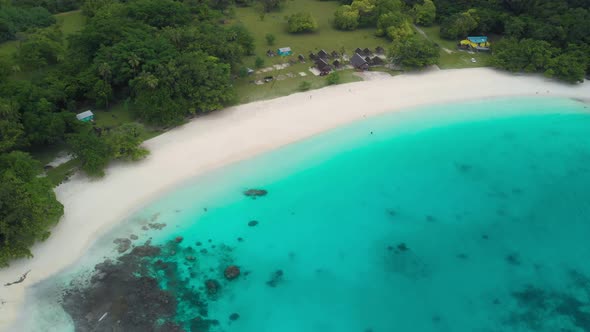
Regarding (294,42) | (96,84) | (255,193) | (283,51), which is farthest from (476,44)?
(96,84)

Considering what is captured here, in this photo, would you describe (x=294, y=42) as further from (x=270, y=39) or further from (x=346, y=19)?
(x=346, y=19)

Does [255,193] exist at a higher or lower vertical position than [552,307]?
higher

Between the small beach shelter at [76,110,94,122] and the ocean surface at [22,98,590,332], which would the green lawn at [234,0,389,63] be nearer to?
the ocean surface at [22,98,590,332]

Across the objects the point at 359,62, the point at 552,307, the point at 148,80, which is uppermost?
the point at 148,80

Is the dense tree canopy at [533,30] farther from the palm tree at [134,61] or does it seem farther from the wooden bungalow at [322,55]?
the palm tree at [134,61]

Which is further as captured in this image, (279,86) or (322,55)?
(322,55)

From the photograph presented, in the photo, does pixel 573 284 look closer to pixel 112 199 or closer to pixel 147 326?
pixel 147 326

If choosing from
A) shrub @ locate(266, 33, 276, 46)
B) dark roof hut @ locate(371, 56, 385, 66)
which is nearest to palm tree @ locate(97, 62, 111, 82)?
shrub @ locate(266, 33, 276, 46)
